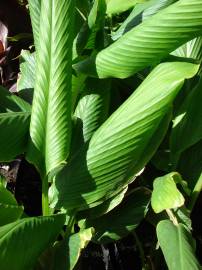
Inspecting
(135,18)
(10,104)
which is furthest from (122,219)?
(135,18)

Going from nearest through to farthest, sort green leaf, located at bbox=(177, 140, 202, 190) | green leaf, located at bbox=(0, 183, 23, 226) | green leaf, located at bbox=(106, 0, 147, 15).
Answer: green leaf, located at bbox=(0, 183, 23, 226) < green leaf, located at bbox=(177, 140, 202, 190) < green leaf, located at bbox=(106, 0, 147, 15)

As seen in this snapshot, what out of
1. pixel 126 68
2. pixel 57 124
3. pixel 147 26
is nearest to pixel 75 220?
pixel 57 124

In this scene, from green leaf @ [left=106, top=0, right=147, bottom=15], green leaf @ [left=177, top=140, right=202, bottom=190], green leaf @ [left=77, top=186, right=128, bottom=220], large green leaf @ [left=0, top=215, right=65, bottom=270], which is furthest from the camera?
green leaf @ [left=106, top=0, right=147, bottom=15]

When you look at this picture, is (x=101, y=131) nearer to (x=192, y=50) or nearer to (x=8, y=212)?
(x=8, y=212)

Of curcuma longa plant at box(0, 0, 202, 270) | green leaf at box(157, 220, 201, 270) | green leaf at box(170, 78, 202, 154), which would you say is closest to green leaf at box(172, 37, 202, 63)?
curcuma longa plant at box(0, 0, 202, 270)

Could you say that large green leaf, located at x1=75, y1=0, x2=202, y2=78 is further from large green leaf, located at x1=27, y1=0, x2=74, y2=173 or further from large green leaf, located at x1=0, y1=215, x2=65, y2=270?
large green leaf, located at x1=0, y1=215, x2=65, y2=270

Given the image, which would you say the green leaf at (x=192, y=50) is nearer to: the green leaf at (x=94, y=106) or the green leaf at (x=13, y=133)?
the green leaf at (x=94, y=106)

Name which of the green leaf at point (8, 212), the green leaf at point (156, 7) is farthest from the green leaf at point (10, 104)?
the green leaf at point (156, 7)
